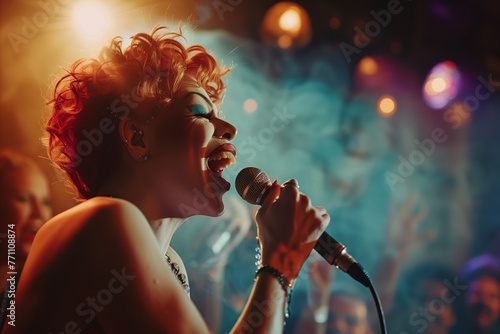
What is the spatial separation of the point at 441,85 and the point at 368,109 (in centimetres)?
81

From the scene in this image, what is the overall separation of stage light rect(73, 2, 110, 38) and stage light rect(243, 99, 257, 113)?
1570mm

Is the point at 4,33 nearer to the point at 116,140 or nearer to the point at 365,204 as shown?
the point at 116,140

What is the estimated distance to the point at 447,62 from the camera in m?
4.01

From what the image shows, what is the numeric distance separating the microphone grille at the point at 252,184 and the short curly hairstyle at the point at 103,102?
1.19ft

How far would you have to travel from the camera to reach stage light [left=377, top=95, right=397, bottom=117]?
14.6 ft

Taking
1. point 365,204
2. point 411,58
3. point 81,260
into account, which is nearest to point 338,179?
point 365,204

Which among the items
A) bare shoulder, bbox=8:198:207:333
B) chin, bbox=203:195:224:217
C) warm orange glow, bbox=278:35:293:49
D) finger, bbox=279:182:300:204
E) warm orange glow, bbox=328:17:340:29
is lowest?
bare shoulder, bbox=8:198:207:333

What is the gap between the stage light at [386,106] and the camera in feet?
14.6

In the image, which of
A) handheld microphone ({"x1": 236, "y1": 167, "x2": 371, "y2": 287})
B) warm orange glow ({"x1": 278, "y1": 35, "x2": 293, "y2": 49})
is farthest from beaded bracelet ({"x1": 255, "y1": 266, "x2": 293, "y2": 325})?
warm orange glow ({"x1": 278, "y1": 35, "x2": 293, "y2": 49})

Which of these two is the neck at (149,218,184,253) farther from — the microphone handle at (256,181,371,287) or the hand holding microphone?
the microphone handle at (256,181,371,287)

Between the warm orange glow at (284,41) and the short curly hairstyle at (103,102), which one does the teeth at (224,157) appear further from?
the warm orange glow at (284,41)

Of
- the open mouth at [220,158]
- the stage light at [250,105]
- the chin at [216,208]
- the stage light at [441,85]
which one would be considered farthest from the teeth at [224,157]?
the stage light at [441,85]

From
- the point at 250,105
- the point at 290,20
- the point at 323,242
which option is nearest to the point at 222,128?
the point at 323,242

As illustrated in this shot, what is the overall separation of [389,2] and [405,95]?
4.25 feet
